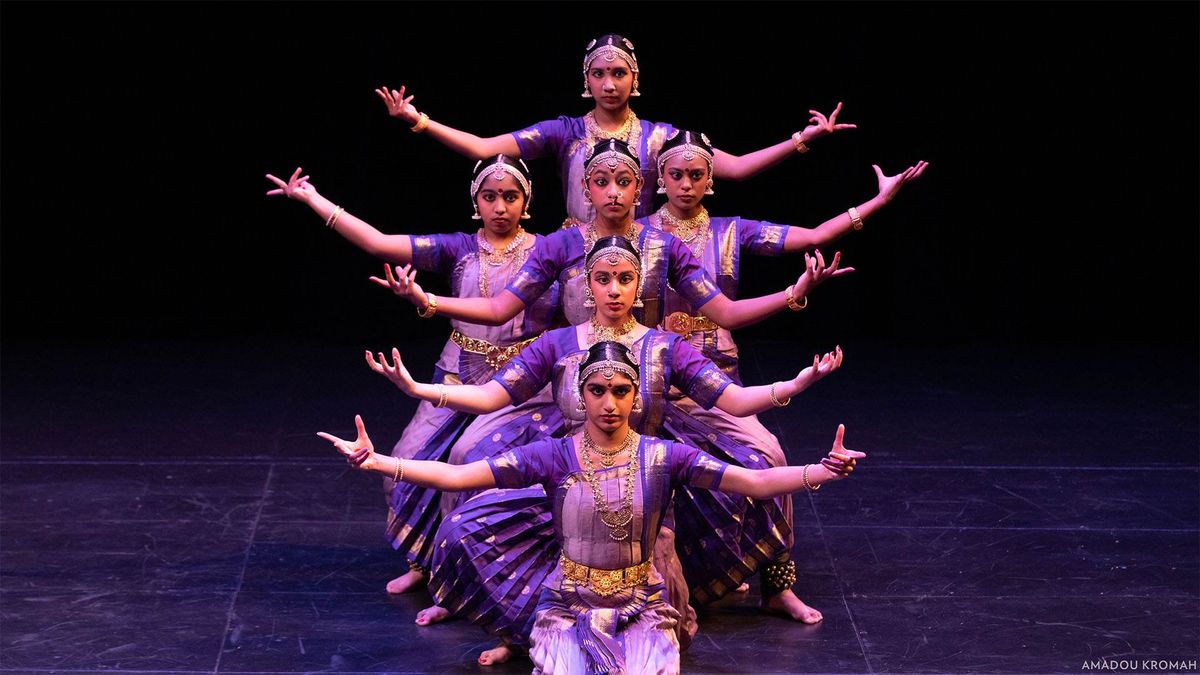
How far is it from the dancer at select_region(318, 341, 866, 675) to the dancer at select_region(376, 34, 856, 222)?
1.00 m

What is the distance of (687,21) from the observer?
7.52m

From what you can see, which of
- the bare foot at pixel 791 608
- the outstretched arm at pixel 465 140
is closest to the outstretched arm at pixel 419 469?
the bare foot at pixel 791 608

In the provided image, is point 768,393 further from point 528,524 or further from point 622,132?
point 622,132

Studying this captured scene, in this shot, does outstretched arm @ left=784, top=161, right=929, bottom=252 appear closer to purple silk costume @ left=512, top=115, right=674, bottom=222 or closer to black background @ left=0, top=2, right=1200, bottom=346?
purple silk costume @ left=512, top=115, right=674, bottom=222

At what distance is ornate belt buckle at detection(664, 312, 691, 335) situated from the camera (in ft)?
16.9

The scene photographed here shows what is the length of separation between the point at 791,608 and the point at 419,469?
1256mm

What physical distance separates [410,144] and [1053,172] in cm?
266

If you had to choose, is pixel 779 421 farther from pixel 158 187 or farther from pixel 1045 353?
pixel 158 187

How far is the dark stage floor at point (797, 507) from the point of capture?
478 cm

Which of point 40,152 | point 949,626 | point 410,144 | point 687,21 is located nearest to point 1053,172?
point 687,21

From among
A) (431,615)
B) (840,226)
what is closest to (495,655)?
(431,615)

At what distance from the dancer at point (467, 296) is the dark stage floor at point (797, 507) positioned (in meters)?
0.23

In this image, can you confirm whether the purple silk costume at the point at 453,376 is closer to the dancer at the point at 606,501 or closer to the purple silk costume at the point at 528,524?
the purple silk costume at the point at 528,524

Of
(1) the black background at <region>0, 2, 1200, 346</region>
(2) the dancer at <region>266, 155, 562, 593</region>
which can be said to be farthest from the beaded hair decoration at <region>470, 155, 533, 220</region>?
(1) the black background at <region>0, 2, 1200, 346</region>
